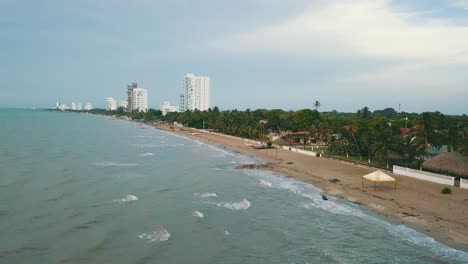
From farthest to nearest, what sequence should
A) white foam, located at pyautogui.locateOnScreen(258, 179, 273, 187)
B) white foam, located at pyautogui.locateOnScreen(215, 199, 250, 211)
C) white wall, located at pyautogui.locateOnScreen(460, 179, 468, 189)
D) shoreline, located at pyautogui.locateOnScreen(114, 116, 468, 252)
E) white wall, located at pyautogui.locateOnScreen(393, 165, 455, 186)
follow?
white foam, located at pyautogui.locateOnScreen(258, 179, 273, 187), white wall, located at pyautogui.locateOnScreen(393, 165, 455, 186), white wall, located at pyautogui.locateOnScreen(460, 179, 468, 189), white foam, located at pyautogui.locateOnScreen(215, 199, 250, 211), shoreline, located at pyautogui.locateOnScreen(114, 116, 468, 252)

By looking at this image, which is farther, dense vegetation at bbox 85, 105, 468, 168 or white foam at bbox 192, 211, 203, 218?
dense vegetation at bbox 85, 105, 468, 168

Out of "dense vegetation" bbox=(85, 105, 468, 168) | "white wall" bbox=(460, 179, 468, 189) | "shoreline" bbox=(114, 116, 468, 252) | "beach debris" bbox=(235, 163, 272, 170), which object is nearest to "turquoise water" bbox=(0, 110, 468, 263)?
"shoreline" bbox=(114, 116, 468, 252)

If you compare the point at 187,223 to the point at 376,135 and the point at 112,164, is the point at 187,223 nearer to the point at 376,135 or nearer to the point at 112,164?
the point at 112,164

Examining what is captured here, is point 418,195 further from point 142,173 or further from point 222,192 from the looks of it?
point 142,173

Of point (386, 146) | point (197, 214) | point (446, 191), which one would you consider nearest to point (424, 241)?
point (446, 191)

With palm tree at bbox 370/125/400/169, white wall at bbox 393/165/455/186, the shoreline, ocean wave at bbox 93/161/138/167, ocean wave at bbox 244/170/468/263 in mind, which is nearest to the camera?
ocean wave at bbox 244/170/468/263

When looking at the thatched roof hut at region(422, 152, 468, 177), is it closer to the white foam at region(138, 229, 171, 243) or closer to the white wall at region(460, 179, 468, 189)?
the white wall at region(460, 179, 468, 189)

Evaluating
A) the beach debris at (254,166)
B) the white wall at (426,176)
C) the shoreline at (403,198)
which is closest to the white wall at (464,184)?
the shoreline at (403,198)
